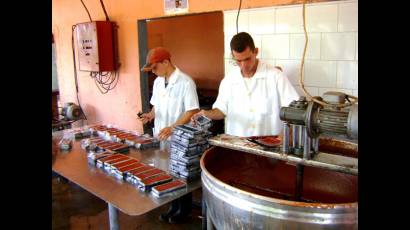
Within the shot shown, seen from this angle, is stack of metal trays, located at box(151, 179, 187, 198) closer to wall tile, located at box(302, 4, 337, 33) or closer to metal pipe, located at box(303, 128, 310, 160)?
metal pipe, located at box(303, 128, 310, 160)

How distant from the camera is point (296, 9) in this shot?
2.84 m

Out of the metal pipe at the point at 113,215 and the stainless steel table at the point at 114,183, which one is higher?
the stainless steel table at the point at 114,183

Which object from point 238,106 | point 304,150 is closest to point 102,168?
point 238,106

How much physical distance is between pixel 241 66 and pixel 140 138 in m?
1.10

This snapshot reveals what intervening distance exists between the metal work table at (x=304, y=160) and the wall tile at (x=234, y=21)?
1.69m

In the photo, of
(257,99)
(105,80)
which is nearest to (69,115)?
(105,80)

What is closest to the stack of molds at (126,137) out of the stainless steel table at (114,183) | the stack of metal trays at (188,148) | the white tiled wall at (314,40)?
the stainless steel table at (114,183)

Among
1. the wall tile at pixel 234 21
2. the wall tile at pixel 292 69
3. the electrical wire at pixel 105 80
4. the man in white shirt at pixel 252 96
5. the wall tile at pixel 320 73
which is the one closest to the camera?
the man in white shirt at pixel 252 96

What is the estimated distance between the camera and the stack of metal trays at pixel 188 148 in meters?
2.18

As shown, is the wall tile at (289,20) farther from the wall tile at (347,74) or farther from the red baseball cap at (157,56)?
the red baseball cap at (157,56)

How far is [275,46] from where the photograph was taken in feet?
9.97

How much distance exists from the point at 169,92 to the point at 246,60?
40.2 inches
